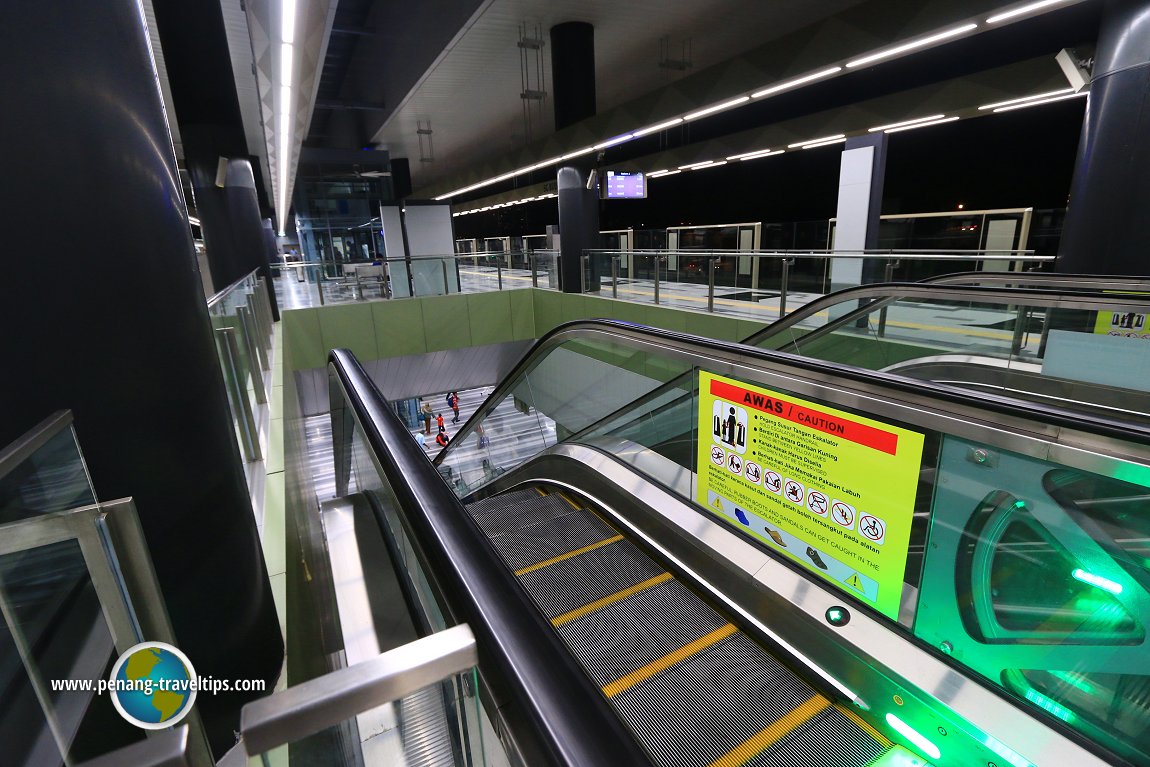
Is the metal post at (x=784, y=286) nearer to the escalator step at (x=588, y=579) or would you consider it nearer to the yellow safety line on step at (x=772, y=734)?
the escalator step at (x=588, y=579)

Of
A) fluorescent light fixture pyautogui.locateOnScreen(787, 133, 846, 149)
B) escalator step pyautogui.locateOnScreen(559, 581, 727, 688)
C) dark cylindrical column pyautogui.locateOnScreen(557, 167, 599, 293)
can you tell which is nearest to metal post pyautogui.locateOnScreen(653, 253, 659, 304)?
dark cylindrical column pyautogui.locateOnScreen(557, 167, 599, 293)

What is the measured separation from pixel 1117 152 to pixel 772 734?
588cm

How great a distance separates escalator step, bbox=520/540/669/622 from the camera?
7.74ft

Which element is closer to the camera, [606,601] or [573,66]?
[606,601]

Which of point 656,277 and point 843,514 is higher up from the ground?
point 656,277

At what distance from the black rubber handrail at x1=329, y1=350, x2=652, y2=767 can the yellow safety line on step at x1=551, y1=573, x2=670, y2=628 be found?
146 cm

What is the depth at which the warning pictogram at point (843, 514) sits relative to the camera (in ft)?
6.26

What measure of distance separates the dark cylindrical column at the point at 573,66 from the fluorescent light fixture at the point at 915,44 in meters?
4.02

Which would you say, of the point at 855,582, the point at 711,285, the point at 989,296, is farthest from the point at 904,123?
the point at 855,582

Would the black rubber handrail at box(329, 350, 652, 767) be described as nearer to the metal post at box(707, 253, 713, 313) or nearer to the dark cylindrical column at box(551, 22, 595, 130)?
the metal post at box(707, 253, 713, 313)

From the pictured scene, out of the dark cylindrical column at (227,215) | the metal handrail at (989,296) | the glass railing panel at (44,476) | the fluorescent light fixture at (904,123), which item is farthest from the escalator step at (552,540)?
the fluorescent light fixture at (904,123)

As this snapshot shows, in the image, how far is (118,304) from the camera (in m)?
1.41
